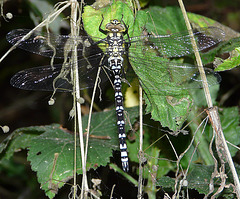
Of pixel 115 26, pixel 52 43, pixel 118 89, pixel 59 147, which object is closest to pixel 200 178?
pixel 118 89

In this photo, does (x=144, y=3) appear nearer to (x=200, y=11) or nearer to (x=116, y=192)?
(x=116, y=192)

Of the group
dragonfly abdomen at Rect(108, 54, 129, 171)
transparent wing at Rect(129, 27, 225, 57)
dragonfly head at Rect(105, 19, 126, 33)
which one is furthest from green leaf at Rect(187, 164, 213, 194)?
dragonfly head at Rect(105, 19, 126, 33)

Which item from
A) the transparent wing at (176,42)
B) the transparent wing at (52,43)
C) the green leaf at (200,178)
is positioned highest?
the transparent wing at (176,42)

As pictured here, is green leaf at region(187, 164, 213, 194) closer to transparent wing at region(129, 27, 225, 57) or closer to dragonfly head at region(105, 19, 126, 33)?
transparent wing at region(129, 27, 225, 57)

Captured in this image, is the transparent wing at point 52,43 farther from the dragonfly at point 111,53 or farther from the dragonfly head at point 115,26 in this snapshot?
the dragonfly head at point 115,26

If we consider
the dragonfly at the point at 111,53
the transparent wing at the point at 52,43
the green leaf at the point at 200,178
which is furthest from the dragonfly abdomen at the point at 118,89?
the green leaf at the point at 200,178

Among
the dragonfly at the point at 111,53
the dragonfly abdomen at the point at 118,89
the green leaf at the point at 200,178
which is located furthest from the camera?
the dragonfly abdomen at the point at 118,89

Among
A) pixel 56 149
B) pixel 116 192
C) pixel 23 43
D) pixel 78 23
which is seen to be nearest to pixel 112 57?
pixel 78 23

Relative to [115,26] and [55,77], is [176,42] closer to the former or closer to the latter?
[115,26]
